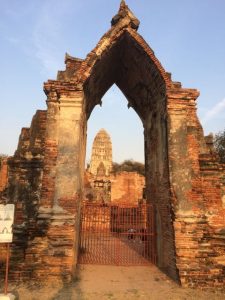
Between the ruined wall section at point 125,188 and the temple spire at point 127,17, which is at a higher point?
the temple spire at point 127,17

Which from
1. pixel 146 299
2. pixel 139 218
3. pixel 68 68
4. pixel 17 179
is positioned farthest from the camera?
pixel 139 218

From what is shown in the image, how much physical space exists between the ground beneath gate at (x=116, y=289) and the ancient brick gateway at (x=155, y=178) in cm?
31

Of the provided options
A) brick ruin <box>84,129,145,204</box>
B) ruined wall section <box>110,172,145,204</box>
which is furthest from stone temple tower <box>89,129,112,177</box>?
ruined wall section <box>110,172,145,204</box>

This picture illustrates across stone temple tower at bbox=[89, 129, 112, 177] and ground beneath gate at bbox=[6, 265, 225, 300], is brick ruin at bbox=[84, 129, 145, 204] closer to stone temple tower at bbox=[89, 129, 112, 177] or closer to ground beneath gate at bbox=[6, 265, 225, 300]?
ground beneath gate at bbox=[6, 265, 225, 300]

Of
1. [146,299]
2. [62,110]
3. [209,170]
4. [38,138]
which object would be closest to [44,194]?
[38,138]

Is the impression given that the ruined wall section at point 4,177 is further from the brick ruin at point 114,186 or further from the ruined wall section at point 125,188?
the ruined wall section at point 125,188

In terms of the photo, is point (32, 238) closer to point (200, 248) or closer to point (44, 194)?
point (44, 194)

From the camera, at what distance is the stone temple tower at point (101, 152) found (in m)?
46.7

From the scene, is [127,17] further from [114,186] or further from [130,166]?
[130,166]

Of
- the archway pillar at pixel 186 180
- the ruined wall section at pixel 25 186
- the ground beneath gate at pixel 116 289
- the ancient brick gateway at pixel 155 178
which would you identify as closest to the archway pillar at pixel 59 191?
the ancient brick gateway at pixel 155 178

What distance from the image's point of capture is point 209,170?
6.61 meters

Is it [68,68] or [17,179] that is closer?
[17,179]

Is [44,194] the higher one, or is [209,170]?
[209,170]

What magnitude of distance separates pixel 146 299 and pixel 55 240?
2.26 meters
